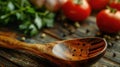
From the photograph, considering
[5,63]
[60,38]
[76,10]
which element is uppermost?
[76,10]

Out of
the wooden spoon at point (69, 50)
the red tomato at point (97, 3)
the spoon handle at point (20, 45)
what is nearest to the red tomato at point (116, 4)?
the red tomato at point (97, 3)

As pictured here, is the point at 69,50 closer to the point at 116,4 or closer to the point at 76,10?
the point at 76,10

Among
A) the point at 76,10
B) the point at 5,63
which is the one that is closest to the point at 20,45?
the point at 5,63

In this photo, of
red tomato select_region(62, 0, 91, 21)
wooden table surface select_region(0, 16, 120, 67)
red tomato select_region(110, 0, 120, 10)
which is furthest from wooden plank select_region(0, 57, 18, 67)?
red tomato select_region(110, 0, 120, 10)

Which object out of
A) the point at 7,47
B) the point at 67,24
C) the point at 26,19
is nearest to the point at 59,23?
the point at 67,24

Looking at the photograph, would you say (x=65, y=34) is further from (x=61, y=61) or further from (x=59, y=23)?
(x=61, y=61)

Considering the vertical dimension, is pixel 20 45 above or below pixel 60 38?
below

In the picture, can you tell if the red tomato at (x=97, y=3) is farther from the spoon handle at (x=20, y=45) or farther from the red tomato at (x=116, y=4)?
the spoon handle at (x=20, y=45)
